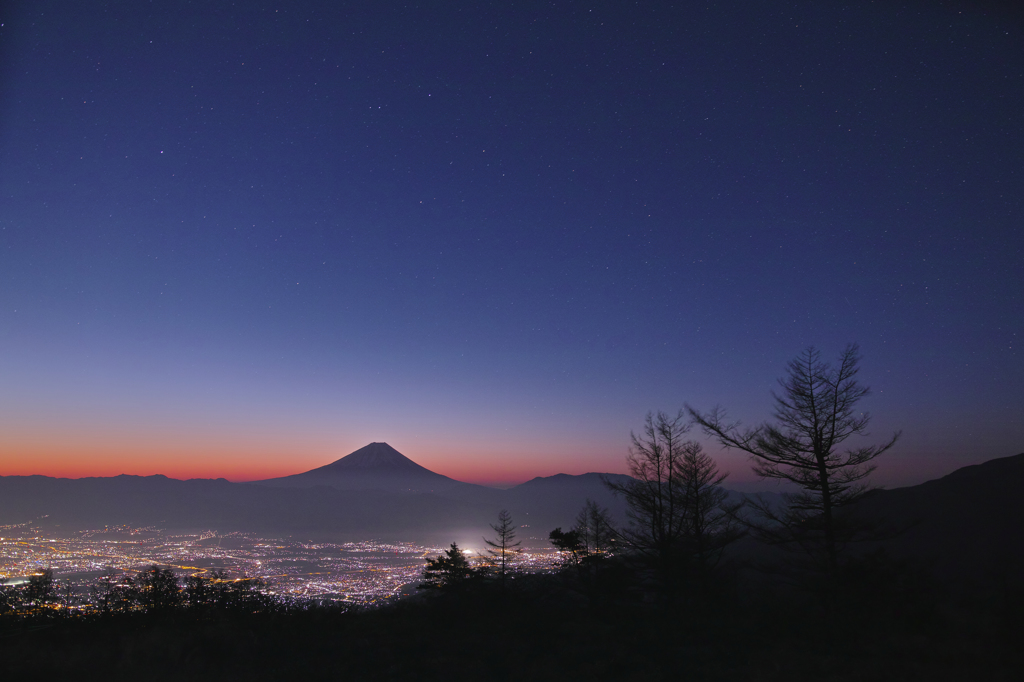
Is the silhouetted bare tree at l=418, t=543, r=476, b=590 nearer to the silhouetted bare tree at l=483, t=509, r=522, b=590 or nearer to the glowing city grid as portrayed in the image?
the silhouetted bare tree at l=483, t=509, r=522, b=590

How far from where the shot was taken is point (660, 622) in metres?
11.8

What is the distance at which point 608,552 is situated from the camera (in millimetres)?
24797

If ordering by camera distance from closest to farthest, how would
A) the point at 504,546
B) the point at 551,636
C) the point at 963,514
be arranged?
the point at 551,636
the point at 504,546
the point at 963,514

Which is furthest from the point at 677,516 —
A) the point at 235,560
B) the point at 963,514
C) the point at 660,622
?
the point at 235,560

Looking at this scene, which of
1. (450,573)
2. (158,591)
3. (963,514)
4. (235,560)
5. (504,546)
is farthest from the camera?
(235,560)

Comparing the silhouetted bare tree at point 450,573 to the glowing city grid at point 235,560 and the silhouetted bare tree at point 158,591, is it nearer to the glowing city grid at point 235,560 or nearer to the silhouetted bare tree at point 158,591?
the silhouetted bare tree at point 158,591

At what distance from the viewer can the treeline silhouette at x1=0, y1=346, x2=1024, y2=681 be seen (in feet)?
27.3

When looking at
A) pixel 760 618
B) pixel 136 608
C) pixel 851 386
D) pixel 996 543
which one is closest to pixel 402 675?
pixel 760 618

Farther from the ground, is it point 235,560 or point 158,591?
point 158,591

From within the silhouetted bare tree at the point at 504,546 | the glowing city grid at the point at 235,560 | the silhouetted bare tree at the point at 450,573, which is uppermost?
the silhouetted bare tree at the point at 504,546

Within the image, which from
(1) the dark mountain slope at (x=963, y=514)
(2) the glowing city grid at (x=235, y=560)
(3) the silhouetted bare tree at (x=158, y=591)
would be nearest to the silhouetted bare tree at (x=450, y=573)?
(3) the silhouetted bare tree at (x=158, y=591)

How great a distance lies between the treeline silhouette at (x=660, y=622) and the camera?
8336 millimetres

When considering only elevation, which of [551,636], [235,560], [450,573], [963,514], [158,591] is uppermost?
[551,636]

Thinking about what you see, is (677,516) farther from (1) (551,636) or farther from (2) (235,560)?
(2) (235,560)
